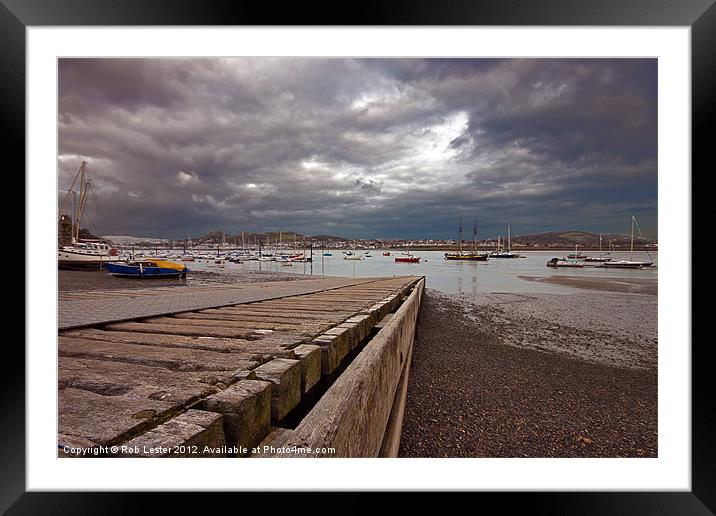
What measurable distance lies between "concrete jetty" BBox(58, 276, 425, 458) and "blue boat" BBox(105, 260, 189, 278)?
1361cm

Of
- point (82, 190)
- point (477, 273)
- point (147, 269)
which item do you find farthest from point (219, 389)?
point (477, 273)

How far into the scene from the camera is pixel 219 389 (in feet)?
3.71

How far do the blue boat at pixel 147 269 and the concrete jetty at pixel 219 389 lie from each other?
44.7 feet

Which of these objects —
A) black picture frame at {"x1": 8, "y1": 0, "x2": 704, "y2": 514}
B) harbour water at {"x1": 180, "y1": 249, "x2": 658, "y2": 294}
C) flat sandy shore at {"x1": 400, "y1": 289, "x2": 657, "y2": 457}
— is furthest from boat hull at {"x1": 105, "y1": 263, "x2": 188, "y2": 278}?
black picture frame at {"x1": 8, "y1": 0, "x2": 704, "y2": 514}

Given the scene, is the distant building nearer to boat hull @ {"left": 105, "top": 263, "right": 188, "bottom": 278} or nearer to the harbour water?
the harbour water

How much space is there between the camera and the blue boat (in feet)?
45.5

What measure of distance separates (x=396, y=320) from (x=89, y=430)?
91.0 inches

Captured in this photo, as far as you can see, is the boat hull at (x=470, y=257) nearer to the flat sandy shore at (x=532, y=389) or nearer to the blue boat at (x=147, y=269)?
the flat sandy shore at (x=532, y=389)
